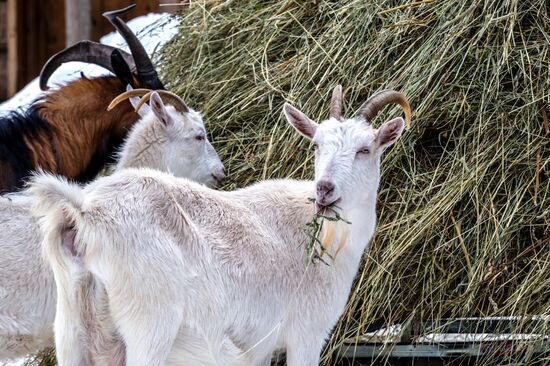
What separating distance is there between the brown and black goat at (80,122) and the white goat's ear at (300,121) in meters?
1.92

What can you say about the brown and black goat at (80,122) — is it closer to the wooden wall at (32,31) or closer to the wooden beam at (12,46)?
the wooden wall at (32,31)

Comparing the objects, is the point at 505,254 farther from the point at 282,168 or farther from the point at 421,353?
the point at 282,168

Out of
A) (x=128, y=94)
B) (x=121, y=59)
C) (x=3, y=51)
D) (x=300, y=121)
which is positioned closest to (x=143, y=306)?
(x=300, y=121)

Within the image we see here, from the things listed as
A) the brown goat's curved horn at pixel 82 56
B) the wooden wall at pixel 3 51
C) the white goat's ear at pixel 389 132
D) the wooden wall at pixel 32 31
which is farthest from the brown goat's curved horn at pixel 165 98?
the wooden wall at pixel 3 51

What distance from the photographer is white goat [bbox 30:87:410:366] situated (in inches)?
196

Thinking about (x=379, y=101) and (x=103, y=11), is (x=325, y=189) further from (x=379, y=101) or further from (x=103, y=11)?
(x=103, y=11)

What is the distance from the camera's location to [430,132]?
672cm

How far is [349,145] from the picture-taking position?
5629 mm

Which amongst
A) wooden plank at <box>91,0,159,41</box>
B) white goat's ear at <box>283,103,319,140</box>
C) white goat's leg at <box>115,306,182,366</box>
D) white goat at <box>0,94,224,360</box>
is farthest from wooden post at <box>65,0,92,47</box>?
white goat's leg at <box>115,306,182,366</box>

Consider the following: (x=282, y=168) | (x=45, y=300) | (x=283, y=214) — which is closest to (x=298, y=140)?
(x=282, y=168)

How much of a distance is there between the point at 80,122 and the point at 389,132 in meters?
2.55

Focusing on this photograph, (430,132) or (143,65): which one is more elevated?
(430,132)

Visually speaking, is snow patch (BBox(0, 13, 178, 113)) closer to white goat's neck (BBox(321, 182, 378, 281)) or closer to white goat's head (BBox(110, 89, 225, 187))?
white goat's head (BBox(110, 89, 225, 187))

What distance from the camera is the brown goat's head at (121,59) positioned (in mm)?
7590
